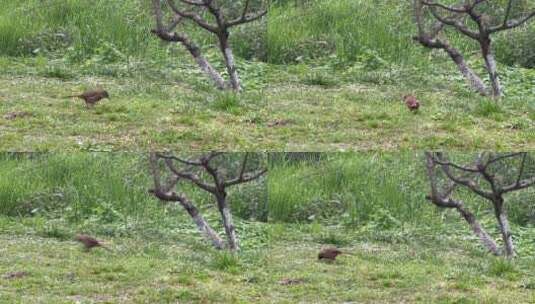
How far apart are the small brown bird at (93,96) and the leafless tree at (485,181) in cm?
308

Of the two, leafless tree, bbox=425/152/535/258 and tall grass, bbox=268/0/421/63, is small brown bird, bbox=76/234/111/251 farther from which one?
leafless tree, bbox=425/152/535/258

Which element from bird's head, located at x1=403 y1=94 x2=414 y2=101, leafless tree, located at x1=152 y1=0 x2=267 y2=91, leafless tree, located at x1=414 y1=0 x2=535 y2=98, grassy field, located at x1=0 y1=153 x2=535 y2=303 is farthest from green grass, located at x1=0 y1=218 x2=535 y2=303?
leafless tree, located at x1=414 y1=0 x2=535 y2=98

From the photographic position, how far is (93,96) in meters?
12.5

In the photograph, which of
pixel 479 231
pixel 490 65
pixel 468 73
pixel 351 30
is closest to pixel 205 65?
pixel 351 30

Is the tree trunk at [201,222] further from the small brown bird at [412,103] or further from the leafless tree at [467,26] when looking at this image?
the leafless tree at [467,26]

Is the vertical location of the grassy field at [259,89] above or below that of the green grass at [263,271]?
above

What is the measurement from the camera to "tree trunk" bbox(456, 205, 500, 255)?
12.3m

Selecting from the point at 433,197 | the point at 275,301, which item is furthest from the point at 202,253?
the point at 433,197

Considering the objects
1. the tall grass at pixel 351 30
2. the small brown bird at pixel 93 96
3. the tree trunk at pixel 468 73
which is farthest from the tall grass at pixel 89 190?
the tree trunk at pixel 468 73

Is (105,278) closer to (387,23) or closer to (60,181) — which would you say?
(60,181)

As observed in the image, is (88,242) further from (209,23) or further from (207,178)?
(209,23)

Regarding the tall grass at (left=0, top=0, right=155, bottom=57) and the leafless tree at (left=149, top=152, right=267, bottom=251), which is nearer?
the leafless tree at (left=149, top=152, right=267, bottom=251)

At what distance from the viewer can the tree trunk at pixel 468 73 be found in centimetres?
1314

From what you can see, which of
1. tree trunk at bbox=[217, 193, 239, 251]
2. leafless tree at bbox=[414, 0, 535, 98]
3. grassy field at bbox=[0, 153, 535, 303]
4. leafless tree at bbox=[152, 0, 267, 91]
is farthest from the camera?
leafless tree at bbox=[414, 0, 535, 98]
